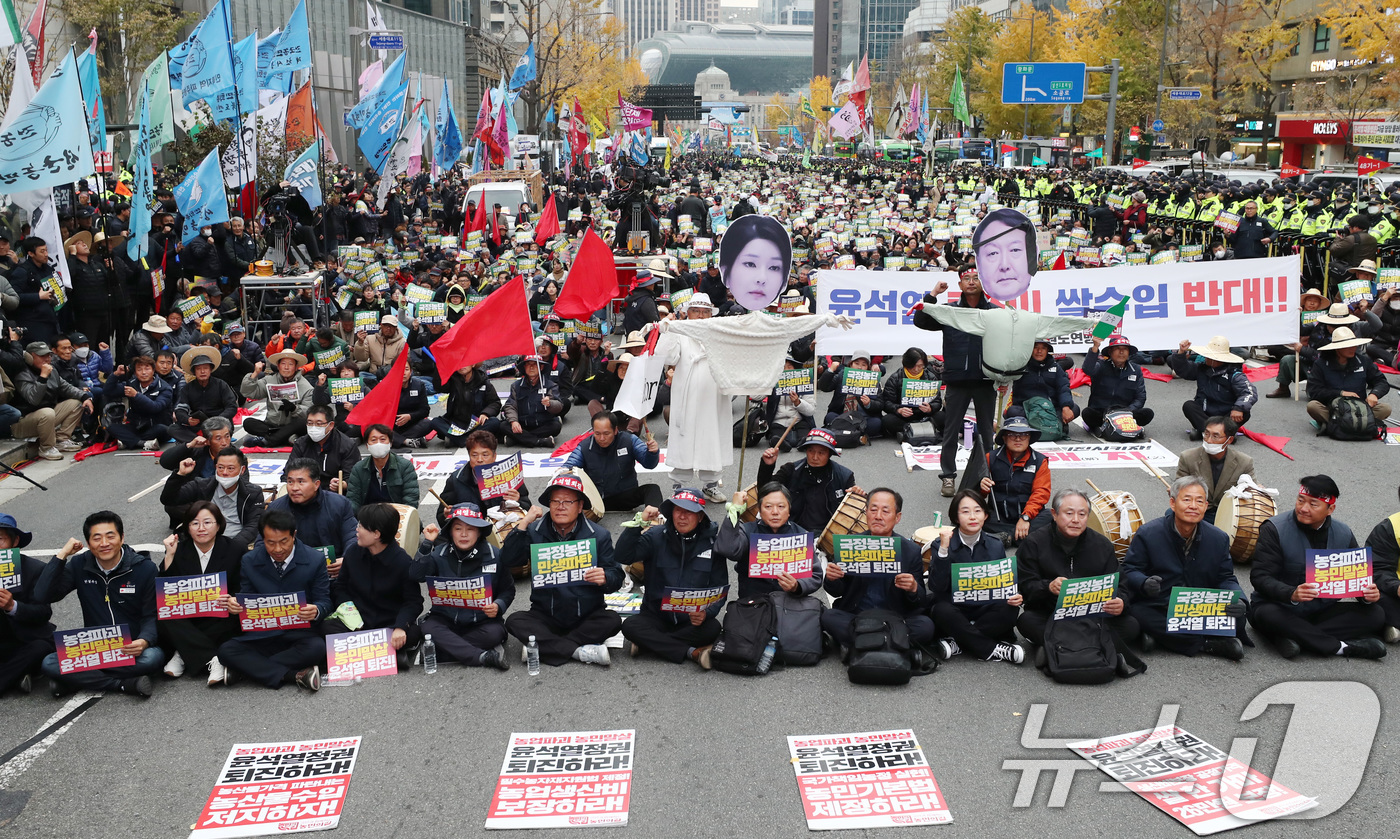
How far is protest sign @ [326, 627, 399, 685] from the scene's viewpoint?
6.89m

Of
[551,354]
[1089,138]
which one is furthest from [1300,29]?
[551,354]

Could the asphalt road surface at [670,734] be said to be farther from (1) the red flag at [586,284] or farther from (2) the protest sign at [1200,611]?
(1) the red flag at [586,284]

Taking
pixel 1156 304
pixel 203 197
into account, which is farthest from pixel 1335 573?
pixel 203 197

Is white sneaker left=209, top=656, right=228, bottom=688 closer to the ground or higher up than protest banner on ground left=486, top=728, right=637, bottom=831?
higher up

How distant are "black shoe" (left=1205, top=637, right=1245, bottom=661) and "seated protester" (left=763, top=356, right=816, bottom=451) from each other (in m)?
5.51

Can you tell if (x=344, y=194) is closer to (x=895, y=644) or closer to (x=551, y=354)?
(x=551, y=354)

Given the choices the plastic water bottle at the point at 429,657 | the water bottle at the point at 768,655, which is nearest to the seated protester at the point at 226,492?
the plastic water bottle at the point at 429,657

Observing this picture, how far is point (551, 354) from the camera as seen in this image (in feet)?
47.1

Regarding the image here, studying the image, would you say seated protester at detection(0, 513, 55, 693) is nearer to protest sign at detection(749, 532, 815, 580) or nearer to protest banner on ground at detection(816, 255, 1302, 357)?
protest sign at detection(749, 532, 815, 580)

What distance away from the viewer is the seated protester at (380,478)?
30.5ft

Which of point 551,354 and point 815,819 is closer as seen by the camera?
point 815,819

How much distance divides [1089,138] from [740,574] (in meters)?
69.2

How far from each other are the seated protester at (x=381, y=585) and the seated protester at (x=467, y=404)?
563cm

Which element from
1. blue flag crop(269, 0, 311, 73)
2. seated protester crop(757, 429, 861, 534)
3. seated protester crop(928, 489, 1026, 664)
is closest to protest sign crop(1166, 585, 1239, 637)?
seated protester crop(928, 489, 1026, 664)
